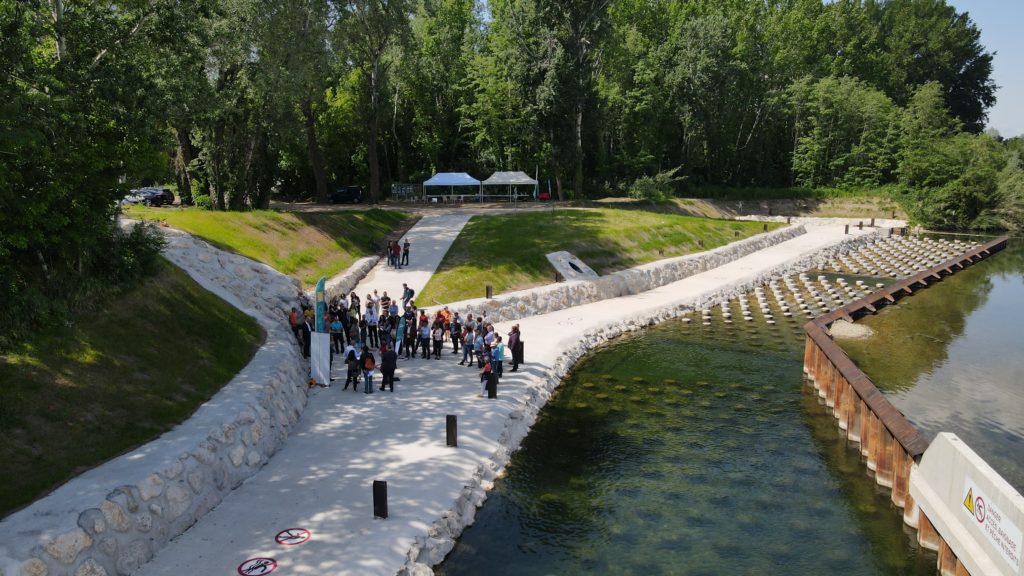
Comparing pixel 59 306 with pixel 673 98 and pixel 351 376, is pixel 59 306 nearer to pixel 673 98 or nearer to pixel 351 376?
pixel 351 376

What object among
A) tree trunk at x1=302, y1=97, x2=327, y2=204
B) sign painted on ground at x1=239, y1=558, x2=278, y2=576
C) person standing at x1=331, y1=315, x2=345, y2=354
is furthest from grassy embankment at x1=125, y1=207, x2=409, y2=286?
sign painted on ground at x1=239, y1=558, x2=278, y2=576

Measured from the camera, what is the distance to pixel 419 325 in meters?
23.6

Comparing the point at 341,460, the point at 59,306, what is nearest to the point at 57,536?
the point at 341,460

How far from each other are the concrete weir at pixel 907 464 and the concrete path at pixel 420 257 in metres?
17.6

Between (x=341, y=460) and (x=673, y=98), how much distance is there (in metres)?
69.2

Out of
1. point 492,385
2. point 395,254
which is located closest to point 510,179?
point 395,254

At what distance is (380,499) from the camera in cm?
1328

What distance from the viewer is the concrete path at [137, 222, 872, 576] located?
1211cm

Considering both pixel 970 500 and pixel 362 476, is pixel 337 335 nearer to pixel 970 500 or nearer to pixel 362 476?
pixel 362 476

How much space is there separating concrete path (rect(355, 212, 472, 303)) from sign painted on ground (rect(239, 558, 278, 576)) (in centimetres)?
1863

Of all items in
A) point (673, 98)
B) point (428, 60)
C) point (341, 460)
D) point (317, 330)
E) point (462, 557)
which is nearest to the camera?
point (462, 557)

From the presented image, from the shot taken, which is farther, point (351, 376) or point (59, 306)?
point (351, 376)

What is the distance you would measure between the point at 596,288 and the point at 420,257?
968 cm

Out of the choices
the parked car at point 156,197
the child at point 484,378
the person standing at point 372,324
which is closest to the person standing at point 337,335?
the person standing at point 372,324
